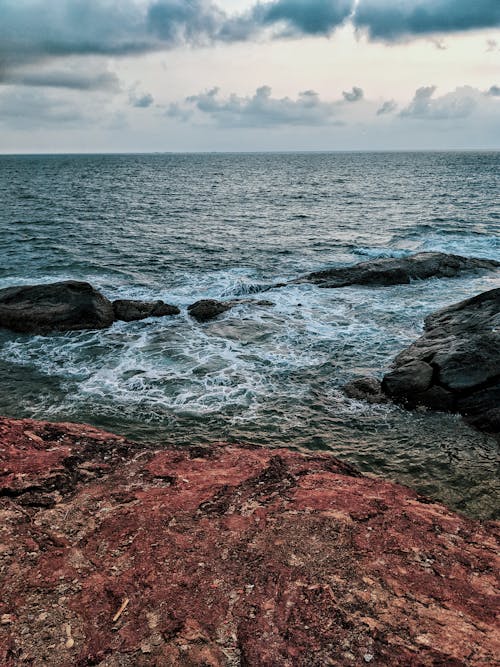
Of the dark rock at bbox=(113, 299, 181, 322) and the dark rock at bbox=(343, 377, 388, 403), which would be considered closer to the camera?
the dark rock at bbox=(343, 377, 388, 403)

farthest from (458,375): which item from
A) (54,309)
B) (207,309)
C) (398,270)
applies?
(54,309)

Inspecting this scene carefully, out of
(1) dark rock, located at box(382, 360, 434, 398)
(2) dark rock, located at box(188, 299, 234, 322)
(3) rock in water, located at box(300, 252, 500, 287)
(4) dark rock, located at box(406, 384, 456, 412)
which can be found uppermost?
(3) rock in water, located at box(300, 252, 500, 287)

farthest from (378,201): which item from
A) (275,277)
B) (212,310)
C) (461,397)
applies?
(461,397)

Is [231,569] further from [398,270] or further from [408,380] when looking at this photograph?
[398,270]

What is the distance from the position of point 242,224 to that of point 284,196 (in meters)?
31.0

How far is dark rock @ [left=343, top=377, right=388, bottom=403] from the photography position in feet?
48.7

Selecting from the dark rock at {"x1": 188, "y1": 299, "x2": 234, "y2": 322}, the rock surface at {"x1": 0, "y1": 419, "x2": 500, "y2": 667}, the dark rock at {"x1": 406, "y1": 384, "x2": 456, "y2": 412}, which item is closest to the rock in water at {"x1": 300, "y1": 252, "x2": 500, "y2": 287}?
the dark rock at {"x1": 188, "y1": 299, "x2": 234, "y2": 322}

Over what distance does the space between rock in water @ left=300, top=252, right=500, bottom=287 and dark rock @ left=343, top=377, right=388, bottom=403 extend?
12765mm

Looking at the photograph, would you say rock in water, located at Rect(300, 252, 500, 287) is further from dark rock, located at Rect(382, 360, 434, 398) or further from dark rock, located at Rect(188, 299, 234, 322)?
dark rock, located at Rect(382, 360, 434, 398)

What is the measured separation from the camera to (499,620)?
6.23 meters

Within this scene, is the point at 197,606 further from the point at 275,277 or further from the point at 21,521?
the point at 275,277

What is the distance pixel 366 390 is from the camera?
15242mm

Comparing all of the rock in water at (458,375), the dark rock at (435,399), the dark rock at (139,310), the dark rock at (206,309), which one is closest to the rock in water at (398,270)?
the dark rock at (206,309)

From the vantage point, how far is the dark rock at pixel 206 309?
2255 cm
